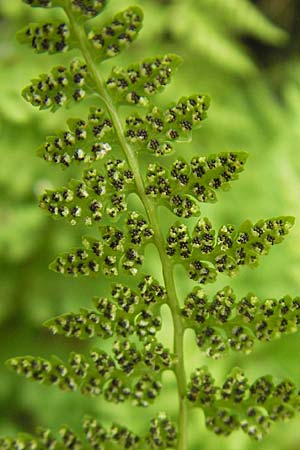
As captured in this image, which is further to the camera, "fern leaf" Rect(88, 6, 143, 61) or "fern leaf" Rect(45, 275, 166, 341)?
"fern leaf" Rect(45, 275, 166, 341)

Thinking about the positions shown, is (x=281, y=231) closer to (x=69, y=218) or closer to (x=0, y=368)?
(x=69, y=218)

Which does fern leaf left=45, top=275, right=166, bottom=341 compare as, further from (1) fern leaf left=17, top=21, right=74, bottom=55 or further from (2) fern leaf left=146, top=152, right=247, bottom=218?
(1) fern leaf left=17, top=21, right=74, bottom=55

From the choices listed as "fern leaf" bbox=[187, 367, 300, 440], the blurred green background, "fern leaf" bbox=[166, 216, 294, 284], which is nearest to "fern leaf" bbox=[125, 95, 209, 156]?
"fern leaf" bbox=[166, 216, 294, 284]

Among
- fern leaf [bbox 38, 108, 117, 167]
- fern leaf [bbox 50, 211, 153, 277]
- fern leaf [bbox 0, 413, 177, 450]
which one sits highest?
fern leaf [bbox 38, 108, 117, 167]

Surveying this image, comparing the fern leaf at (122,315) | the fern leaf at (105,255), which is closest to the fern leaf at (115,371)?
the fern leaf at (122,315)

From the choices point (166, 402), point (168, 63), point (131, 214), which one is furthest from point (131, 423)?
point (168, 63)

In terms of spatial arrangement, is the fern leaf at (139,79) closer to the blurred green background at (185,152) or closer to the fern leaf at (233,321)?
the fern leaf at (233,321)

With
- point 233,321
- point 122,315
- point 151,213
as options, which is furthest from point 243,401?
point 151,213
